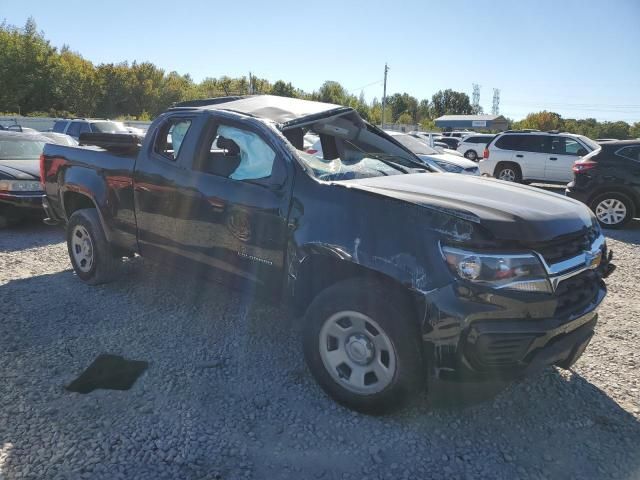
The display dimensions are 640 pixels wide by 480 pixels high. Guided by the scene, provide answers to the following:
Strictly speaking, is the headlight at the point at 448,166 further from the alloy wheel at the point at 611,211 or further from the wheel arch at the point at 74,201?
the wheel arch at the point at 74,201

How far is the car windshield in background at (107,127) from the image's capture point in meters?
16.6

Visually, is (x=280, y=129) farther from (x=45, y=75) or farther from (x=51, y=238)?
(x=45, y=75)

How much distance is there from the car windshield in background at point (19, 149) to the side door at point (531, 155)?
1184 cm

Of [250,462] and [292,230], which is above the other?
[292,230]

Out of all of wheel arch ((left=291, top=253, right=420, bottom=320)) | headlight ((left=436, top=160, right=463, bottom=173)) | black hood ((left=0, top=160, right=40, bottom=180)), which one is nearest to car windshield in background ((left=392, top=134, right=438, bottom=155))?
headlight ((left=436, top=160, right=463, bottom=173))

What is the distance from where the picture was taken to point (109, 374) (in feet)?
11.2

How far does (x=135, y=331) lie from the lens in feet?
13.5

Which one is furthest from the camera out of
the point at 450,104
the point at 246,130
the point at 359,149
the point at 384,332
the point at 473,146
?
the point at 450,104

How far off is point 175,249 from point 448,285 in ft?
7.97

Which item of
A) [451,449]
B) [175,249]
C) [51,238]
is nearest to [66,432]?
[175,249]

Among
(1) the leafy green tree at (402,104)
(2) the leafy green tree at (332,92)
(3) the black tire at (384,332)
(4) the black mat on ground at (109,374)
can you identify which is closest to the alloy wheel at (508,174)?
(3) the black tire at (384,332)

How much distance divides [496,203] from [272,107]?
6.56ft

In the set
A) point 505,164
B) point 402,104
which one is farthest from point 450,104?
point 505,164

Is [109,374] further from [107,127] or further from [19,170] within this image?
[107,127]
